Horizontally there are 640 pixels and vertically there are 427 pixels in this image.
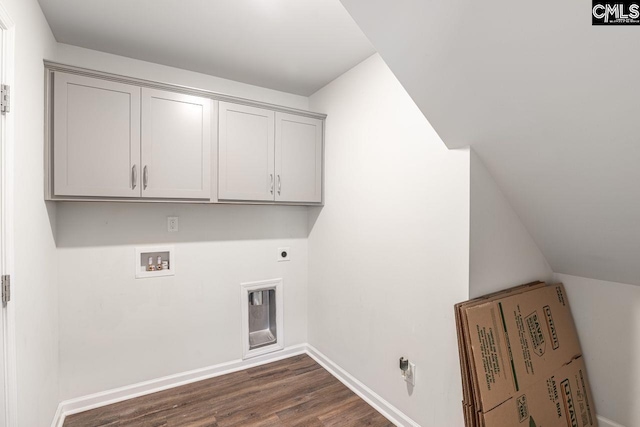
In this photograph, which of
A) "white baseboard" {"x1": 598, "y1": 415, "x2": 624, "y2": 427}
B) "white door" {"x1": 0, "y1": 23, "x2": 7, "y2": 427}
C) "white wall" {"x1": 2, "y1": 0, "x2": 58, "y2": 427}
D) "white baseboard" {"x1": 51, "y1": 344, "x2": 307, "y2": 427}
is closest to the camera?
"white door" {"x1": 0, "y1": 23, "x2": 7, "y2": 427}

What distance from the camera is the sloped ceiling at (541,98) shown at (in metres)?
0.92

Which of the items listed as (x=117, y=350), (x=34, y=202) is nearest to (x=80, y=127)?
(x=34, y=202)

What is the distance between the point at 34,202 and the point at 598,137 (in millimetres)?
2688

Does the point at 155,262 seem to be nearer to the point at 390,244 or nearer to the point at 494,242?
the point at 390,244

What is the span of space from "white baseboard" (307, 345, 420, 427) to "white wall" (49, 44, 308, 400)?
381 millimetres

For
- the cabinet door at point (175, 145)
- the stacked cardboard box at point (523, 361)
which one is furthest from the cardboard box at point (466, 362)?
the cabinet door at point (175, 145)

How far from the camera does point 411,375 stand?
6.38 feet

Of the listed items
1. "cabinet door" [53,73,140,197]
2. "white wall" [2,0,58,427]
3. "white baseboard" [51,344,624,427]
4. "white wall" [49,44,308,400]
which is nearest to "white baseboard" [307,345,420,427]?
"white baseboard" [51,344,624,427]

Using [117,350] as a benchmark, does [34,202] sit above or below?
above

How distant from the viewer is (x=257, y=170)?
2523 millimetres

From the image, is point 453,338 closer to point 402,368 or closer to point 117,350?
point 402,368

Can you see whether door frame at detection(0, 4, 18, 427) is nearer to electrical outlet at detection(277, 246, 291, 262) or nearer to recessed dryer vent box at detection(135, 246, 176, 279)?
recessed dryer vent box at detection(135, 246, 176, 279)

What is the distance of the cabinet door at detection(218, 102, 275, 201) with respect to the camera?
7.83ft

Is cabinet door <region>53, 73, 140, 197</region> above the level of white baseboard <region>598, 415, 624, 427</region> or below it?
above
